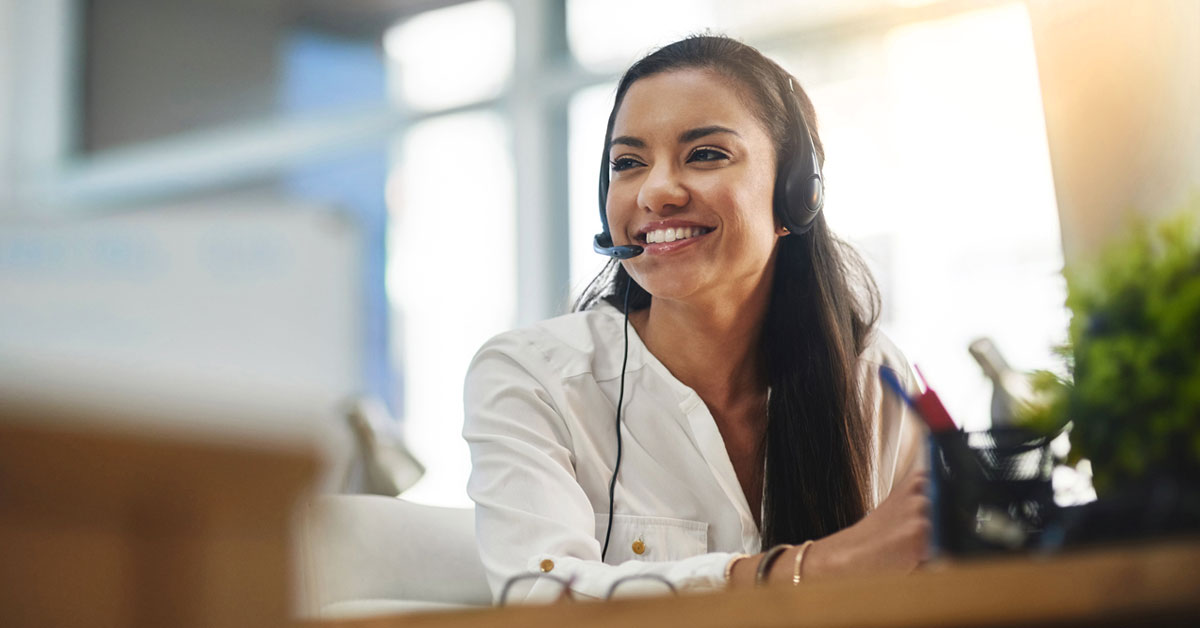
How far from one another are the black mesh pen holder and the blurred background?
3.01 feet

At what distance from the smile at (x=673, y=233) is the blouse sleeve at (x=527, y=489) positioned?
22cm

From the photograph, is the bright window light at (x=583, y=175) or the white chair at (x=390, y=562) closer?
the white chair at (x=390, y=562)

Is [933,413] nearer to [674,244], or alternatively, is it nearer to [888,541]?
[888,541]

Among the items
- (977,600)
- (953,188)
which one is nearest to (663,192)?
(977,600)

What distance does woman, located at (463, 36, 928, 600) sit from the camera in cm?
138

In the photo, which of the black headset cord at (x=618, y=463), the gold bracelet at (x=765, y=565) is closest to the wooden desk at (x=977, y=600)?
the gold bracelet at (x=765, y=565)

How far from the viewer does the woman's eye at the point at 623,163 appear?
5.05 ft

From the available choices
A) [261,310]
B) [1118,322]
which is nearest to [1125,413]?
[1118,322]

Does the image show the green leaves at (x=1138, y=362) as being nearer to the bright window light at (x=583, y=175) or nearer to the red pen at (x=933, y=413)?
the red pen at (x=933, y=413)

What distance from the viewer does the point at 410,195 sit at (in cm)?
404

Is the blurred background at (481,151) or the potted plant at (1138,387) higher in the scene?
the blurred background at (481,151)

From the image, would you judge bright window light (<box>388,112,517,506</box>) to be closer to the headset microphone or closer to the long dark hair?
the long dark hair

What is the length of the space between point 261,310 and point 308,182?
121 inches

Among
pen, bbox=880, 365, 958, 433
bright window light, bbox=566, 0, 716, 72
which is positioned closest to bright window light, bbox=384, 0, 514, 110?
bright window light, bbox=566, 0, 716, 72
